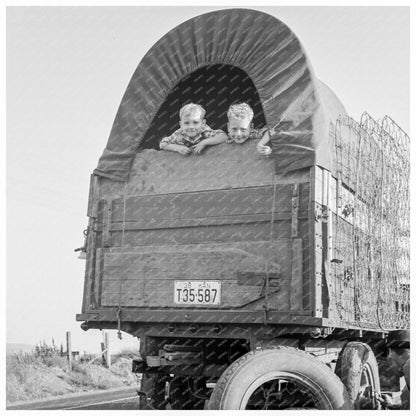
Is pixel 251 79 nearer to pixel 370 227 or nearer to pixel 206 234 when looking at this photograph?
pixel 206 234

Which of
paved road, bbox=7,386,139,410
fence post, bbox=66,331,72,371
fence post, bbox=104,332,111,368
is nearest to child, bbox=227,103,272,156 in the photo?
paved road, bbox=7,386,139,410

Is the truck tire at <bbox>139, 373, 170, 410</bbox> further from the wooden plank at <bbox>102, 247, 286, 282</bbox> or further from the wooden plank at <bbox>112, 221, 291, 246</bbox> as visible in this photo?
the wooden plank at <bbox>112, 221, 291, 246</bbox>

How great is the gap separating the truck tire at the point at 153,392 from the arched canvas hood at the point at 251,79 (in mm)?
2067

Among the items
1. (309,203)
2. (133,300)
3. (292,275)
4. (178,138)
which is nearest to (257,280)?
(292,275)

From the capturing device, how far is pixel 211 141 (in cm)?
625

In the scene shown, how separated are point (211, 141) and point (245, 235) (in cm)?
104

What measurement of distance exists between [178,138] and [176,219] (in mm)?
856

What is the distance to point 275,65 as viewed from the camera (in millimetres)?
5984

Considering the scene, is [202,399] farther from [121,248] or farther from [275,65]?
[275,65]

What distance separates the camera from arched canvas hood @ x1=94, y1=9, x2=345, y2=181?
19.0 ft

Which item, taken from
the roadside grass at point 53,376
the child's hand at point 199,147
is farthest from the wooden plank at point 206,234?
the roadside grass at point 53,376

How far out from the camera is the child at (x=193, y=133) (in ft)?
20.6

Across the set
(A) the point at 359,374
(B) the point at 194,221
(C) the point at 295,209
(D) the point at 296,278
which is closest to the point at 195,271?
(B) the point at 194,221

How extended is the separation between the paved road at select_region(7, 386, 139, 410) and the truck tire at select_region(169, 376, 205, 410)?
8.62 feet
